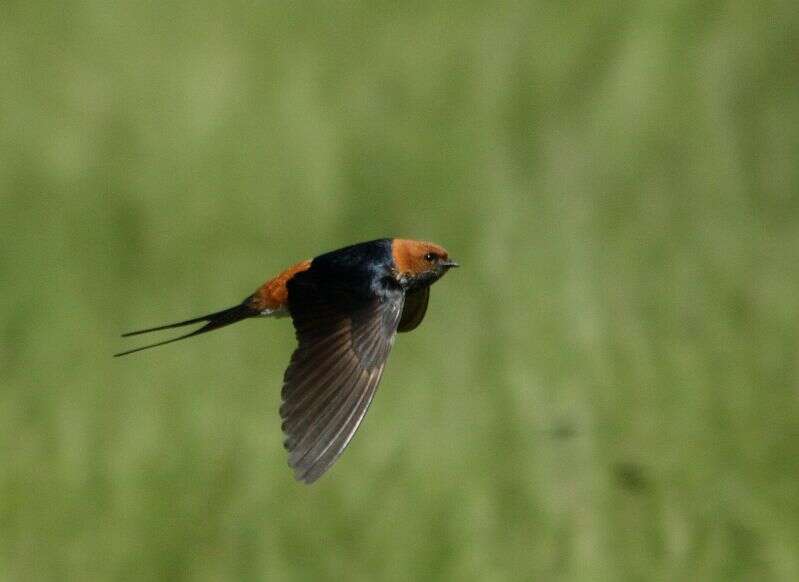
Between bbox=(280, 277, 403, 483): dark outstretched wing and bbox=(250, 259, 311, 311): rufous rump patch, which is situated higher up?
bbox=(250, 259, 311, 311): rufous rump patch

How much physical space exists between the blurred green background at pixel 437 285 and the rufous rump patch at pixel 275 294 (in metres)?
0.65

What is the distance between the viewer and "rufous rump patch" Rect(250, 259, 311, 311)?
2.93 meters

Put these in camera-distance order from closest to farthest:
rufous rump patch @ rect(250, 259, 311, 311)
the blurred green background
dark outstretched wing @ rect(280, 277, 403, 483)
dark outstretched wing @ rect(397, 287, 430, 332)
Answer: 1. dark outstretched wing @ rect(280, 277, 403, 483)
2. rufous rump patch @ rect(250, 259, 311, 311)
3. dark outstretched wing @ rect(397, 287, 430, 332)
4. the blurred green background

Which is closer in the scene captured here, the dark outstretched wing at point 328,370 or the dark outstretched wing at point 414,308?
the dark outstretched wing at point 328,370

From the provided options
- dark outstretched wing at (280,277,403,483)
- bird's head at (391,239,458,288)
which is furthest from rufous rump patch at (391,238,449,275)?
dark outstretched wing at (280,277,403,483)

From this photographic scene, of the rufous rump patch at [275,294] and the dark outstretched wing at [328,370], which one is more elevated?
the rufous rump patch at [275,294]

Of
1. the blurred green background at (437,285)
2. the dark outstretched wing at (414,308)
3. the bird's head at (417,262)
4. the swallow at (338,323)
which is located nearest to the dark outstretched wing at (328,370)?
the swallow at (338,323)

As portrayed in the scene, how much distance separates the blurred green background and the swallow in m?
A: 0.52

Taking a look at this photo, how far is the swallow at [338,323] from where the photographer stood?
248 centimetres

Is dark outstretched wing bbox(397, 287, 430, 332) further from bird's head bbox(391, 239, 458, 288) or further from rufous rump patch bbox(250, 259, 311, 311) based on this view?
rufous rump patch bbox(250, 259, 311, 311)

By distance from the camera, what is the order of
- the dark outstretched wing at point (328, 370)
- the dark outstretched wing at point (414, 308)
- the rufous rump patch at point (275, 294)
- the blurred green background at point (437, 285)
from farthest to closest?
1. the blurred green background at point (437, 285)
2. the dark outstretched wing at point (414, 308)
3. the rufous rump patch at point (275, 294)
4. the dark outstretched wing at point (328, 370)

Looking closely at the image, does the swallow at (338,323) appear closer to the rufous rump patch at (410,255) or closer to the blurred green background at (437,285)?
the rufous rump patch at (410,255)

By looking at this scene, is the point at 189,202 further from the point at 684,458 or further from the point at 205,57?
the point at 684,458

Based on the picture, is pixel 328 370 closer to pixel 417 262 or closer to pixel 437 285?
pixel 417 262
